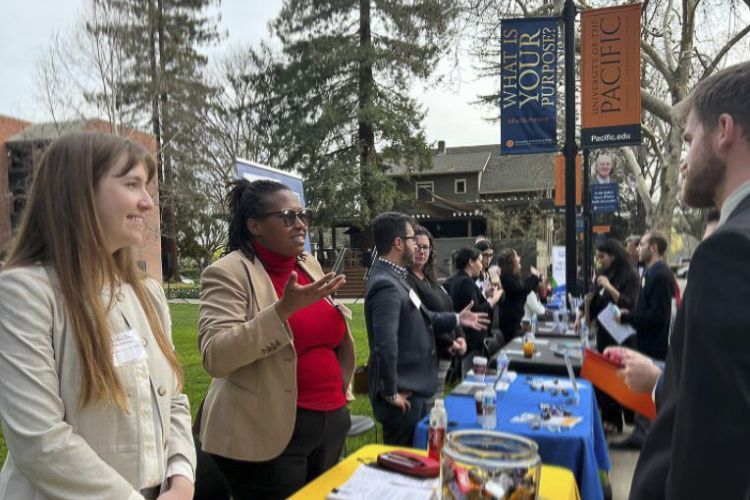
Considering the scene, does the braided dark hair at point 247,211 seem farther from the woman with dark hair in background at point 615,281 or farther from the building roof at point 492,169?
the building roof at point 492,169

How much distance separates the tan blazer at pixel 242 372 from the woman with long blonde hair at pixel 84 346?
445mm

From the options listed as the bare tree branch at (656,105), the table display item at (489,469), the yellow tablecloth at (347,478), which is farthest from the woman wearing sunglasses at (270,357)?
the bare tree branch at (656,105)

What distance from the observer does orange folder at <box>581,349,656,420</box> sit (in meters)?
1.72

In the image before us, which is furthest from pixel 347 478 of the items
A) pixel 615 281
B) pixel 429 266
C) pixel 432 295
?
pixel 615 281

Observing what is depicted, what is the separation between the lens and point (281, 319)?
6.85 ft

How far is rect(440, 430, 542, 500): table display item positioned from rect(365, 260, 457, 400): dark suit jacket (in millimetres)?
1878

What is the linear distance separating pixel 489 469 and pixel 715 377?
572 mm

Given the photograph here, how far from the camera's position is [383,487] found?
1.95 metres

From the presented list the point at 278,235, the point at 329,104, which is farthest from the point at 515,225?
the point at 278,235

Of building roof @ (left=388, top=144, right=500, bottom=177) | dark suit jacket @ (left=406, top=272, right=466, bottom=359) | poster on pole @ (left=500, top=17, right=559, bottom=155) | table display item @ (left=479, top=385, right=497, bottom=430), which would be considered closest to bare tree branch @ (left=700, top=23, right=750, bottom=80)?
poster on pole @ (left=500, top=17, right=559, bottom=155)

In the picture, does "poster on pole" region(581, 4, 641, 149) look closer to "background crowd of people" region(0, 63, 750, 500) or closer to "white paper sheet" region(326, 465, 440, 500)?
"background crowd of people" region(0, 63, 750, 500)

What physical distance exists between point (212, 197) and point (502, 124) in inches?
800

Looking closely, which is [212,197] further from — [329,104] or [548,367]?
[548,367]

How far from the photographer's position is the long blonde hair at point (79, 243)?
1.41 m
